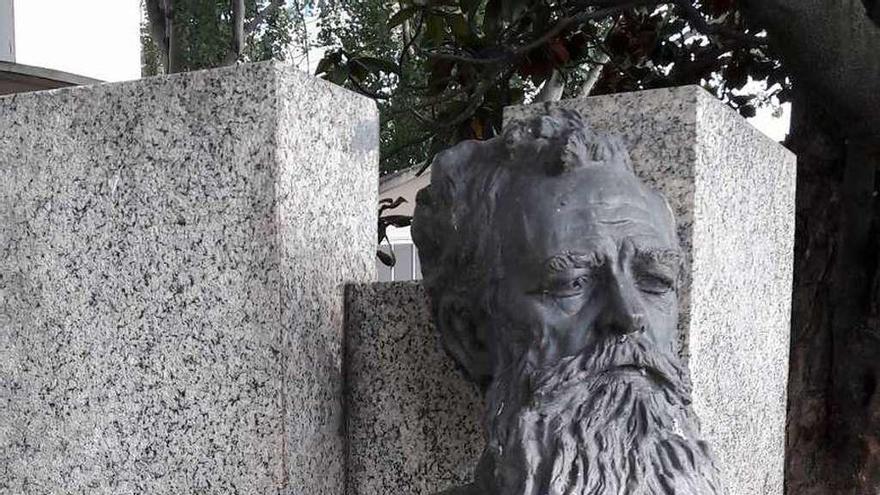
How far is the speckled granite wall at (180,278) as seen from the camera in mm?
1782

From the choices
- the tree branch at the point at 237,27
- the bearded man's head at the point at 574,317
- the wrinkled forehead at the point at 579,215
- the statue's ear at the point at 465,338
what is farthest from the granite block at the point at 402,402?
the tree branch at the point at 237,27

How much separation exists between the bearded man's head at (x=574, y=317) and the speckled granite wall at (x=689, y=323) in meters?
0.26

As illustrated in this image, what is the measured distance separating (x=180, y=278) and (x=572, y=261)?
831 millimetres

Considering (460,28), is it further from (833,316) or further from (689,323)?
(689,323)

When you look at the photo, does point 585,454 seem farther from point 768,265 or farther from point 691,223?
point 768,265

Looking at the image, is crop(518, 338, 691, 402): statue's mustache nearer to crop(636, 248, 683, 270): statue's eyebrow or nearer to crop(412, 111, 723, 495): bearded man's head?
crop(412, 111, 723, 495): bearded man's head

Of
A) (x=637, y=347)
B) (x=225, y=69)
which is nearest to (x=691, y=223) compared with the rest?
(x=637, y=347)

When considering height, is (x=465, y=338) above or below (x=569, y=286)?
below

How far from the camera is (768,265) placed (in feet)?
7.14

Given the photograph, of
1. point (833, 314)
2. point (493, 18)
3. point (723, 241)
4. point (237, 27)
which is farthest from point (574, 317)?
point (237, 27)

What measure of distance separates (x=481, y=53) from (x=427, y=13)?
0.23 metres

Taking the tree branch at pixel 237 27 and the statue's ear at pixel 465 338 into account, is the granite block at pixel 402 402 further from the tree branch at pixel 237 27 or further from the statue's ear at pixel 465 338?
the tree branch at pixel 237 27

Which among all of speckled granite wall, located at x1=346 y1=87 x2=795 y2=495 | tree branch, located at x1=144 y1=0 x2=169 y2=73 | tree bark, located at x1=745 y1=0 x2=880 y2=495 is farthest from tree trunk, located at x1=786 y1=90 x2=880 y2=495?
tree branch, located at x1=144 y1=0 x2=169 y2=73

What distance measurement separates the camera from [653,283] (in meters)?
1.39
